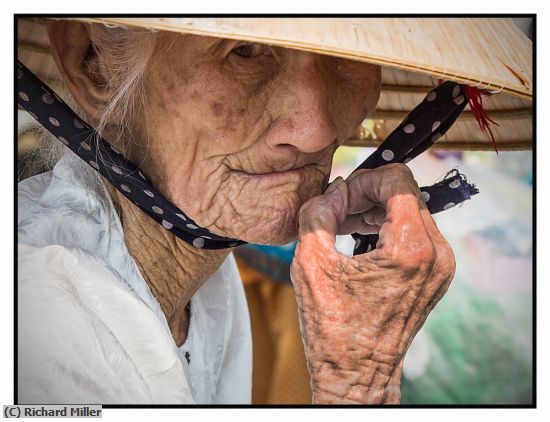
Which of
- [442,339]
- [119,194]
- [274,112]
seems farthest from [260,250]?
[274,112]

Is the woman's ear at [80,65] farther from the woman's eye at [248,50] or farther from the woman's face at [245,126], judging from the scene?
the woman's eye at [248,50]

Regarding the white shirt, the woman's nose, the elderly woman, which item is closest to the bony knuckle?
the elderly woman

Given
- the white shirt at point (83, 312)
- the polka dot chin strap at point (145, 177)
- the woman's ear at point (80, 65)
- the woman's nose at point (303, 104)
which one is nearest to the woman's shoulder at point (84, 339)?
the white shirt at point (83, 312)

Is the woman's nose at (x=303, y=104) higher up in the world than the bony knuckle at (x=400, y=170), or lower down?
higher up

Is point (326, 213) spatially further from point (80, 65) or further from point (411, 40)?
point (80, 65)

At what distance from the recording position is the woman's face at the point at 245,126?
1.35 metres

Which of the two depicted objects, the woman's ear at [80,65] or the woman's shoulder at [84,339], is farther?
the woman's ear at [80,65]

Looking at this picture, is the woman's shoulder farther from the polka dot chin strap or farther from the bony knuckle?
the bony knuckle

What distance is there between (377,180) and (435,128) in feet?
1.29

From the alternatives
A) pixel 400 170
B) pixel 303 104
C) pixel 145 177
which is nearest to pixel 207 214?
pixel 145 177

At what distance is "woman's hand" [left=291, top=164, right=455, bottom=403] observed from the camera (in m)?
1.15

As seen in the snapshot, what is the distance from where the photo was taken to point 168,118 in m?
1.43

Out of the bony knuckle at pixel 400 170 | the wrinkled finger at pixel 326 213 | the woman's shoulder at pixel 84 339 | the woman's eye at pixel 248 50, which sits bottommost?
the woman's shoulder at pixel 84 339

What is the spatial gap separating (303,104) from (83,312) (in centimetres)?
52
